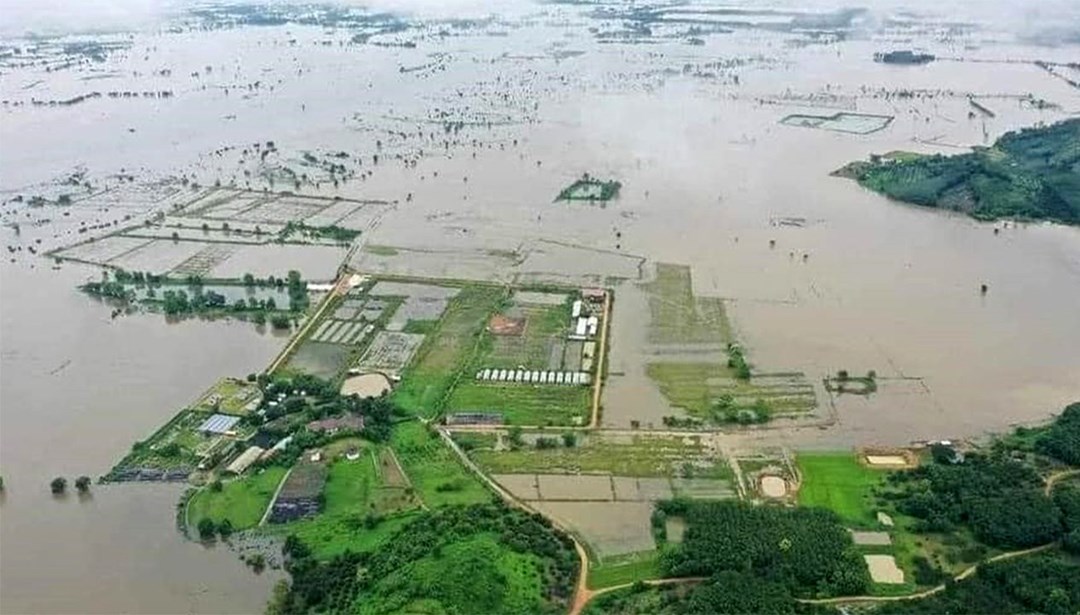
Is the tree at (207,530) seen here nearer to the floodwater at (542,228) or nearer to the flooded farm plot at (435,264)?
the floodwater at (542,228)

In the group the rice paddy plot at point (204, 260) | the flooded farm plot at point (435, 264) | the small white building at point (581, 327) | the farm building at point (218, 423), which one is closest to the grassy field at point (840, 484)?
the small white building at point (581, 327)

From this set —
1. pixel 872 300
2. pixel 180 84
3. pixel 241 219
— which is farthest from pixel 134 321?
pixel 180 84

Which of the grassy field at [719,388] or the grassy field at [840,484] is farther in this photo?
the grassy field at [719,388]

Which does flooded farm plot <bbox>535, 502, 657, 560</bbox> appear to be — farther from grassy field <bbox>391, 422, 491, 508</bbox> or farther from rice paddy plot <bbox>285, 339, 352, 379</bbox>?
rice paddy plot <bbox>285, 339, 352, 379</bbox>

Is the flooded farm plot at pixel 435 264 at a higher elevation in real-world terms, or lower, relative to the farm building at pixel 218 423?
higher

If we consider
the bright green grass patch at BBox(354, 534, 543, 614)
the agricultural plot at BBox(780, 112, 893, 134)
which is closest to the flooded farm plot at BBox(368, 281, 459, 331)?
the bright green grass patch at BBox(354, 534, 543, 614)

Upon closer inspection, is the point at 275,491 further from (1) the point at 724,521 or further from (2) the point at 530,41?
(2) the point at 530,41
